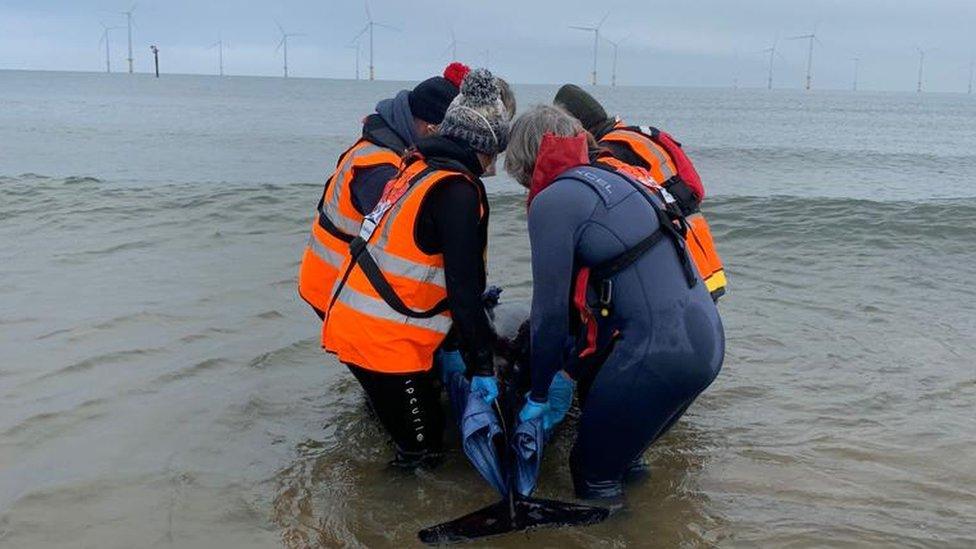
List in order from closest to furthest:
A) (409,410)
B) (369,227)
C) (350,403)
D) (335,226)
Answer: (369,227)
(409,410)
(335,226)
(350,403)

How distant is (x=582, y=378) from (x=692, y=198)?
124cm

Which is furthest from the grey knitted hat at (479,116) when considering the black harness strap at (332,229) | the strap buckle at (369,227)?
the black harness strap at (332,229)

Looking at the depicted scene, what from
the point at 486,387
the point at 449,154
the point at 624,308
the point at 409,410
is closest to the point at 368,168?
the point at 449,154

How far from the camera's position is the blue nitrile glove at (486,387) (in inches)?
158

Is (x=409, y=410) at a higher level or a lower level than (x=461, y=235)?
lower

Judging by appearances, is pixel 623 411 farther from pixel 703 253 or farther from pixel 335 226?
pixel 335 226

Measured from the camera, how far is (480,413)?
12.9ft

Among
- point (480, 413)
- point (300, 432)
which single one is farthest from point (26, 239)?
point (480, 413)

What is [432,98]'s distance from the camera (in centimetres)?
471

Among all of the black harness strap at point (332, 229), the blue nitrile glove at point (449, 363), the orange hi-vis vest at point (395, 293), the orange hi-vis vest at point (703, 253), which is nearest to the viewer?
the orange hi-vis vest at point (395, 293)

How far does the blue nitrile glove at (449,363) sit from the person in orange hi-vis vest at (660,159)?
1.33 m

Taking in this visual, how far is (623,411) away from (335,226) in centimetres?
201

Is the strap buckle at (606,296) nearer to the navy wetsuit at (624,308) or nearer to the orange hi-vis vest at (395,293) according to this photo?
the navy wetsuit at (624,308)

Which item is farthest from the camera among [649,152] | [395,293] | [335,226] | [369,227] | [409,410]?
[335,226]
